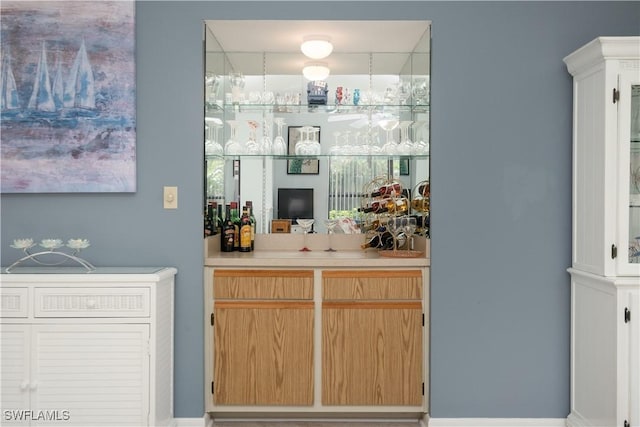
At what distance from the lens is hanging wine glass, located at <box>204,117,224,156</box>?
324 cm

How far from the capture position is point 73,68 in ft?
10.2

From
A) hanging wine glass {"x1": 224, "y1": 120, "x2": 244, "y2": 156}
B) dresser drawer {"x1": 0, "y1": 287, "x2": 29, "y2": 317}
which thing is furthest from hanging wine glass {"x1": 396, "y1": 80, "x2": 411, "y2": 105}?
dresser drawer {"x1": 0, "y1": 287, "x2": 29, "y2": 317}

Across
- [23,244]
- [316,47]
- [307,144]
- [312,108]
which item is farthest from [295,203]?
[23,244]

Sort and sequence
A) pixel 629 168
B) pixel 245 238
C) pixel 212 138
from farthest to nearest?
pixel 245 238 < pixel 212 138 < pixel 629 168

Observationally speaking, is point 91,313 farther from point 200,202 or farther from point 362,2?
point 362,2

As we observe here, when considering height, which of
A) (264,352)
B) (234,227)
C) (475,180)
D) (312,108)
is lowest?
(264,352)

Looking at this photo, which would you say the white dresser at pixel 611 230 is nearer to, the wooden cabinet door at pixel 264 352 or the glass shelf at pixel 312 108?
the glass shelf at pixel 312 108

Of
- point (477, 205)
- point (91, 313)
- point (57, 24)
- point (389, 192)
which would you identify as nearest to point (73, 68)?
point (57, 24)

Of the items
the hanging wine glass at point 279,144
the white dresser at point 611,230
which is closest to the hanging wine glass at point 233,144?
the hanging wine glass at point 279,144

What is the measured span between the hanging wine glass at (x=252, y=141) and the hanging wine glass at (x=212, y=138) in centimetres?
20

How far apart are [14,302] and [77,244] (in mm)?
393

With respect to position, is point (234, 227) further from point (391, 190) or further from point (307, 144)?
point (391, 190)

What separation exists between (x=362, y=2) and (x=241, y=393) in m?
2.18

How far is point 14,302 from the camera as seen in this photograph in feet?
9.03
